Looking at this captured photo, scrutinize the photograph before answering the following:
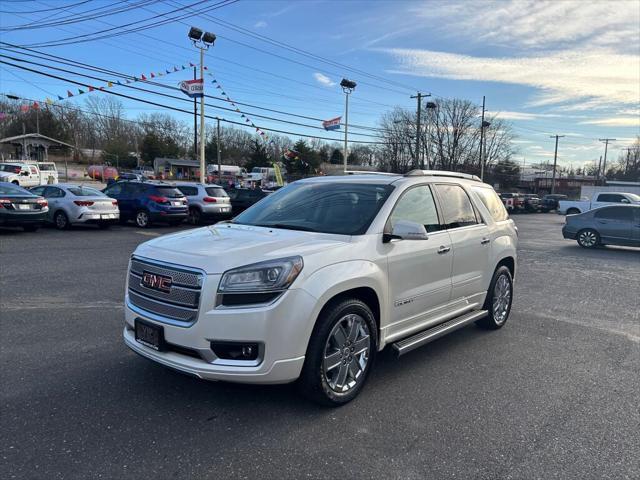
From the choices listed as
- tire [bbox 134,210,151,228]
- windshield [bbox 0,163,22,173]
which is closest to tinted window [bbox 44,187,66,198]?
tire [bbox 134,210,151,228]

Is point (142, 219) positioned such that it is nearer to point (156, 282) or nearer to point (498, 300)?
point (498, 300)

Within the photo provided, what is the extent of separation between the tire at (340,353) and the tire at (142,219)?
47.9 ft

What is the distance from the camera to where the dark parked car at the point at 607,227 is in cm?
1441

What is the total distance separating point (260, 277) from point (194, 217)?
16.8 meters

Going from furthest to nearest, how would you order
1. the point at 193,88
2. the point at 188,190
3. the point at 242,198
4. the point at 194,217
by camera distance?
the point at 193,88 → the point at 242,198 → the point at 188,190 → the point at 194,217

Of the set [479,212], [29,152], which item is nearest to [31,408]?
[479,212]

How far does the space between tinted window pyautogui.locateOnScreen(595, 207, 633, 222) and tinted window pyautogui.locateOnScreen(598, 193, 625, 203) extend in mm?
14822

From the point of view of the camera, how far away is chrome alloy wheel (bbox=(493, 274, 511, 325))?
18.4ft

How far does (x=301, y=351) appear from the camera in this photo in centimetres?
323

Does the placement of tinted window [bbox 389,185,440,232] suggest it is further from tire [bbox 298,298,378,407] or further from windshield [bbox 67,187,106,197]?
windshield [bbox 67,187,106,197]

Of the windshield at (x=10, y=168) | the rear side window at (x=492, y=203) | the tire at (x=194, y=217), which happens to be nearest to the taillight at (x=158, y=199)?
the tire at (x=194, y=217)

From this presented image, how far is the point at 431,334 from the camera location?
Answer: 169 inches

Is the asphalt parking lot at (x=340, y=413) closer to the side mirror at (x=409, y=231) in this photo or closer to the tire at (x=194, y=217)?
the side mirror at (x=409, y=231)

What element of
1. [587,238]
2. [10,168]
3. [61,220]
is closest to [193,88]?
[61,220]
